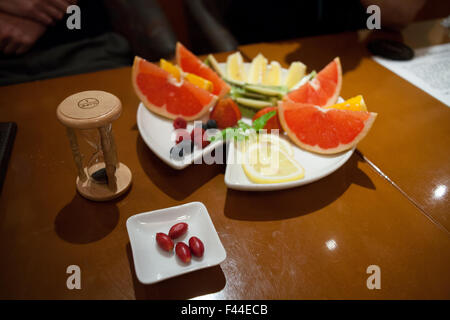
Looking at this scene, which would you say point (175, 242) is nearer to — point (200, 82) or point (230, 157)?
point (230, 157)

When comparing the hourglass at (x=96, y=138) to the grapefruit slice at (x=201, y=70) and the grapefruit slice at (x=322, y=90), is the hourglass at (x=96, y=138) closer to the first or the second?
the grapefruit slice at (x=201, y=70)

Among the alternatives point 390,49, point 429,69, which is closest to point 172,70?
point 390,49

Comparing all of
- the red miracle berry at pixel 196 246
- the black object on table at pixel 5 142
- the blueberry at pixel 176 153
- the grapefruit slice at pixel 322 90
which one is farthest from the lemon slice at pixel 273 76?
the black object on table at pixel 5 142

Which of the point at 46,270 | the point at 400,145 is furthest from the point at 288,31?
the point at 46,270

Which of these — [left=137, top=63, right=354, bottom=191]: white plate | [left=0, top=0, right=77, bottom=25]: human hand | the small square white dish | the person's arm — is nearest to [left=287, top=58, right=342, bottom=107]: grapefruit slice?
[left=137, top=63, right=354, bottom=191]: white plate

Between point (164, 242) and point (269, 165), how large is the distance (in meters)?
0.38

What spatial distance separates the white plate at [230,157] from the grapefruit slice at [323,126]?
0.03 m

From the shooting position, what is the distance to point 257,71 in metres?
1.43

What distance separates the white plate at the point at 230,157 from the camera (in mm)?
901

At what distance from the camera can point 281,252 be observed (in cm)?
81

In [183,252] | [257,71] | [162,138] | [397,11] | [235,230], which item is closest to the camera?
[183,252]

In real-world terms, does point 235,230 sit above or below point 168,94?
below

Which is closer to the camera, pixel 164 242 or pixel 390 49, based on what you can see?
pixel 164 242

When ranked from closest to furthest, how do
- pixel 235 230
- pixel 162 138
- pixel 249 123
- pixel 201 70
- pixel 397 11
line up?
pixel 235 230 → pixel 162 138 → pixel 249 123 → pixel 201 70 → pixel 397 11
